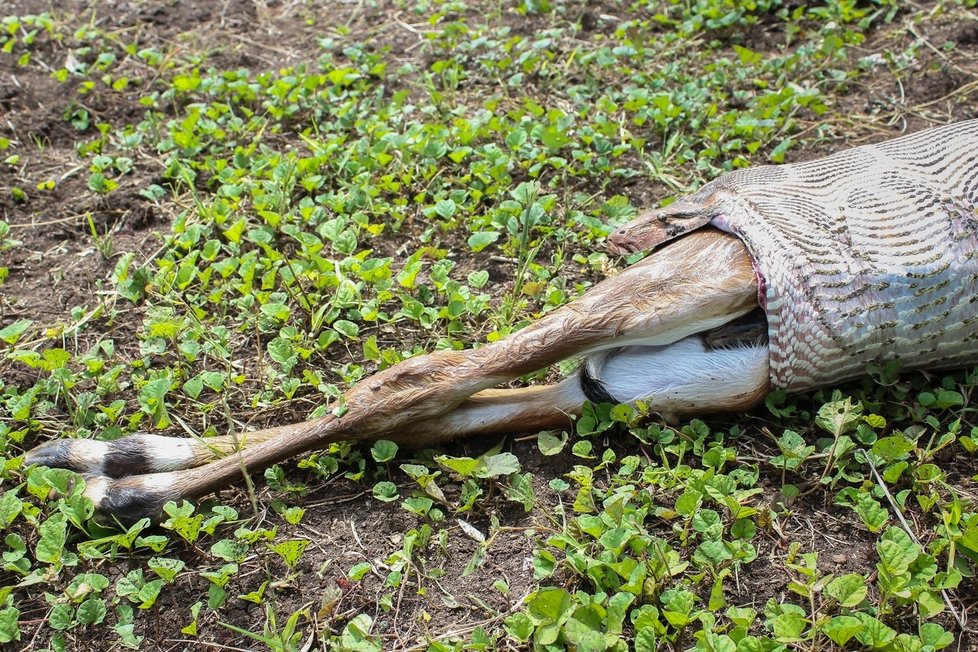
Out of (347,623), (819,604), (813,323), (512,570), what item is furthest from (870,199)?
(347,623)

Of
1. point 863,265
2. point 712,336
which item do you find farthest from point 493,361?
point 863,265

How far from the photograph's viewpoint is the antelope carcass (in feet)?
10.2

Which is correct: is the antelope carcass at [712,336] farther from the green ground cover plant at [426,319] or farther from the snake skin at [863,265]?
the green ground cover plant at [426,319]

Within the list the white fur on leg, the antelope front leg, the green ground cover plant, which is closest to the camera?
the green ground cover plant

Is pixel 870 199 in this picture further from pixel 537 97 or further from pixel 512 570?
pixel 537 97

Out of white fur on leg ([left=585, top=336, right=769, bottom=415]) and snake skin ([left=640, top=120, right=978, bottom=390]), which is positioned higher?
snake skin ([left=640, top=120, right=978, bottom=390])

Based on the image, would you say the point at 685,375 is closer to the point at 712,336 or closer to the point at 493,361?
the point at 712,336

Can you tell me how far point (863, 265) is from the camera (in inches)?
123

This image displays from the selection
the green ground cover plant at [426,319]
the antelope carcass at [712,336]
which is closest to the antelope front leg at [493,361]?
the antelope carcass at [712,336]

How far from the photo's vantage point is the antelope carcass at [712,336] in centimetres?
311

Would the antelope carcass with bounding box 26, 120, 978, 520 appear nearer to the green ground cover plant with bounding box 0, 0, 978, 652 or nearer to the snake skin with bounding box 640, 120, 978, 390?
the snake skin with bounding box 640, 120, 978, 390

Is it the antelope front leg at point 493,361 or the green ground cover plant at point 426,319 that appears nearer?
the green ground cover plant at point 426,319

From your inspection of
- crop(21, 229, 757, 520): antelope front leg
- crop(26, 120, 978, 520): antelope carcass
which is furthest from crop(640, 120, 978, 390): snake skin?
crop(21, 229, 757, 520): antelope front leg

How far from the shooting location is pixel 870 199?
3297 millimetres
